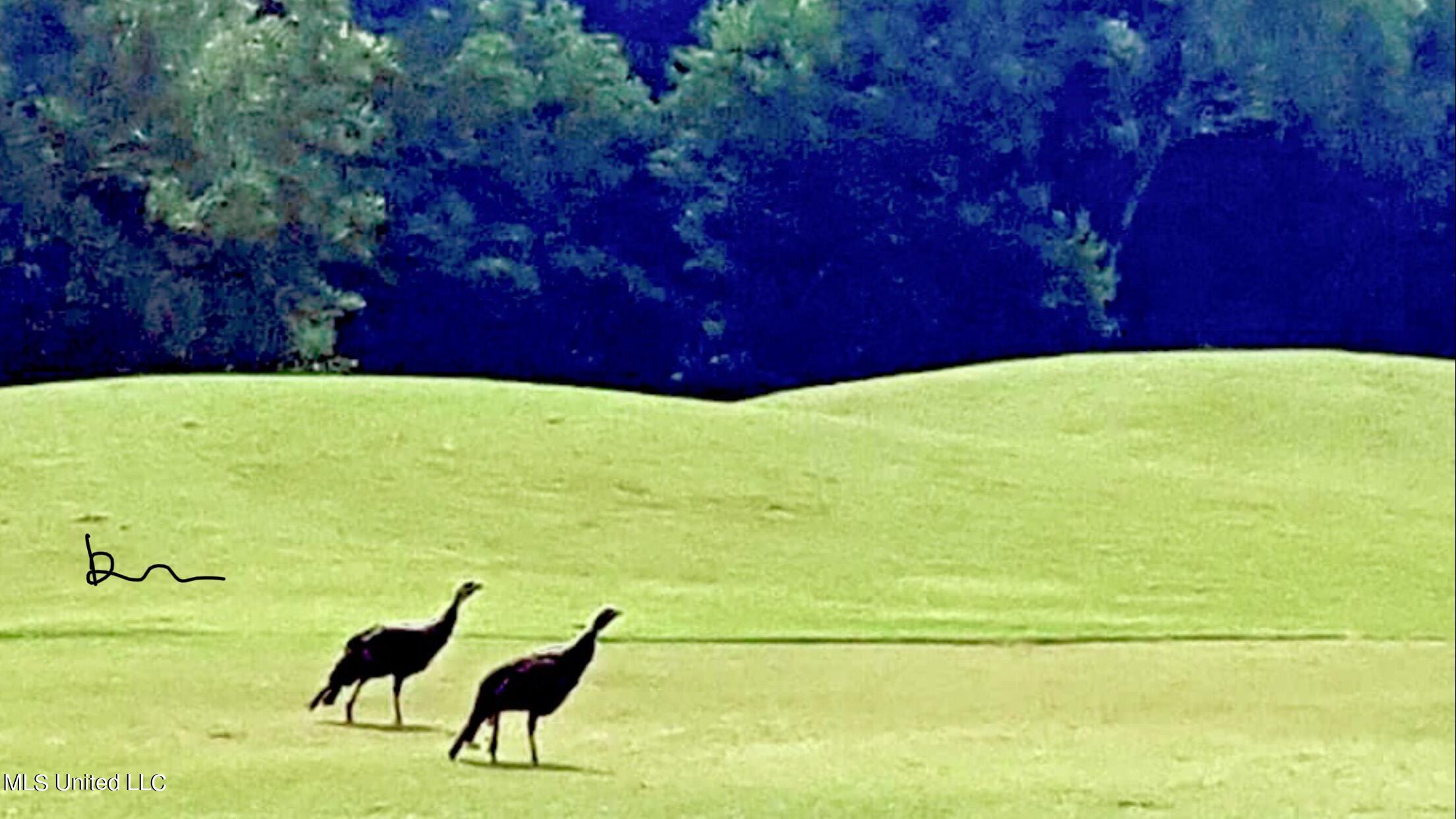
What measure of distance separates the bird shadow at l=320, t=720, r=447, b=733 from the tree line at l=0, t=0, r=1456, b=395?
0.34 metres

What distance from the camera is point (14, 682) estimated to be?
188 cm

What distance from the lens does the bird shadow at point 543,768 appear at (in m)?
2.07

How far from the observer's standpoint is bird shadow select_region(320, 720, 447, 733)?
200 cm

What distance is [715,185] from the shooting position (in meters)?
2.34

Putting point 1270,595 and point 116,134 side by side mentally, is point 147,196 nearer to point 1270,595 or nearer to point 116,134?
point 116,134

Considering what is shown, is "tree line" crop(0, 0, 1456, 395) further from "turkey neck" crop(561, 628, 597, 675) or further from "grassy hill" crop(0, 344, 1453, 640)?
"turkey neck" crop(561, 628, 597, 675)

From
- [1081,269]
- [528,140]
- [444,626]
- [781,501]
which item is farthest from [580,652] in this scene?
[1081,269]

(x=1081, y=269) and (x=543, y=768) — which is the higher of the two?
(x=1081, y=269)

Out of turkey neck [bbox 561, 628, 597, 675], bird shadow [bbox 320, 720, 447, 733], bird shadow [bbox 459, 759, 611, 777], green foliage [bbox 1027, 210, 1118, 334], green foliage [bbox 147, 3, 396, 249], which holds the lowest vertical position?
bird shadow [bbox 459, 759, 611, 777]

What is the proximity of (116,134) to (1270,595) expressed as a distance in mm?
1307

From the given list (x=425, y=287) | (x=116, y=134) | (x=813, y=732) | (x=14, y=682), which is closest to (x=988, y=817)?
(x=813, y=732)
